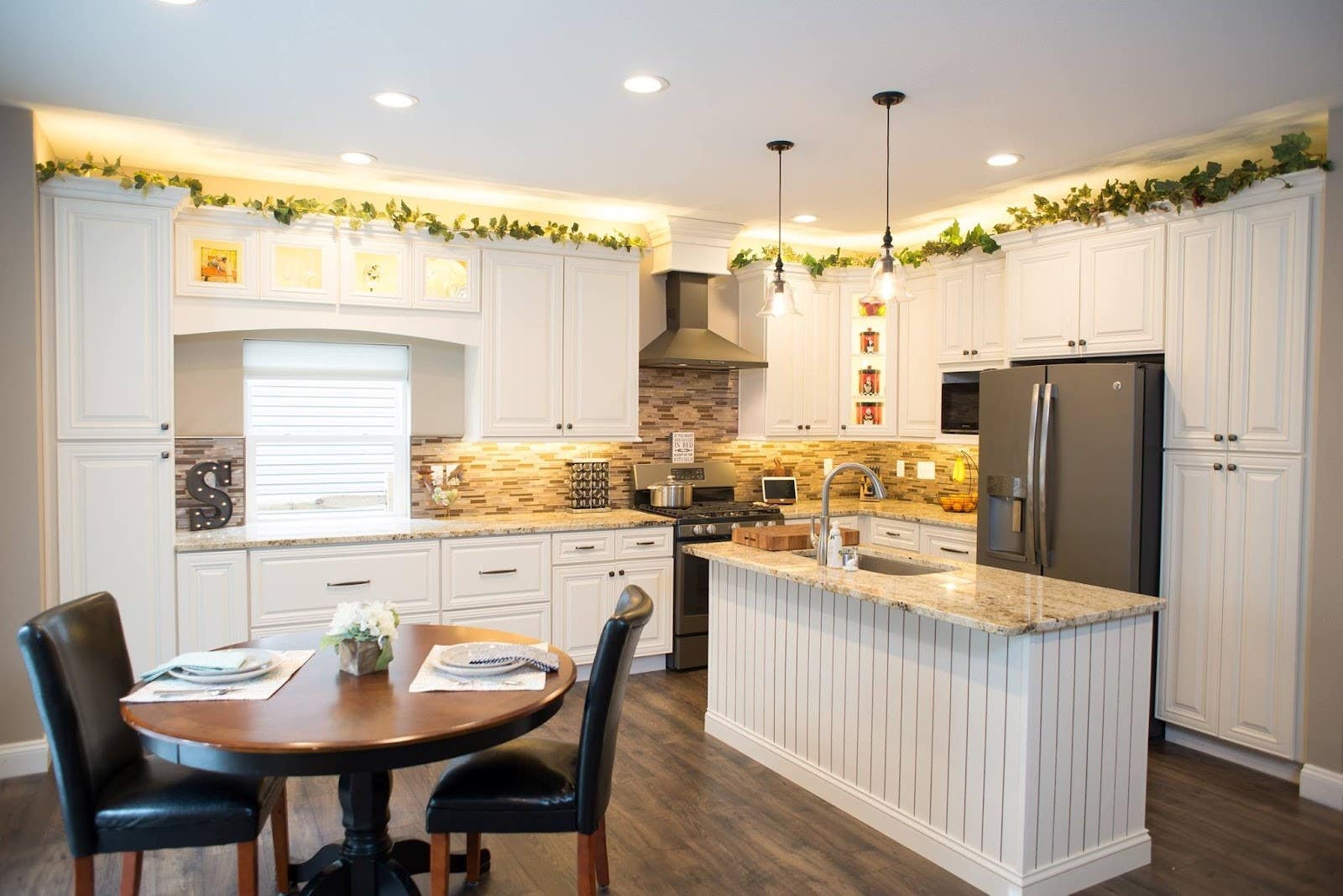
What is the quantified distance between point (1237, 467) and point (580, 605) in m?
3.20

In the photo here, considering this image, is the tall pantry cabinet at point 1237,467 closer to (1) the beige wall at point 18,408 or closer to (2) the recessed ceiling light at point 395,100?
(2) the recessed ceiling light at point 395,100

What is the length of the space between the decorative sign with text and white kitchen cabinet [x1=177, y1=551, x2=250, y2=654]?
102 inches

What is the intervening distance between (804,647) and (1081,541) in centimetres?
148

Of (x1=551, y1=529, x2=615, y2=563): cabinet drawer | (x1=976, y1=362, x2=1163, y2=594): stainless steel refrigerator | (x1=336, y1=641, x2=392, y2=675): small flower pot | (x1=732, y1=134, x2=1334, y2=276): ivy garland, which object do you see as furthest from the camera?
(x1=551, y1=529, x2=615, y2=563): cabinet drawer

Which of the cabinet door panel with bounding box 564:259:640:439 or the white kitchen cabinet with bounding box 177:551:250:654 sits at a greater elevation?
the cabinet door panel with bounding box 564:259:640:439

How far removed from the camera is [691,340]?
5516 millimetres

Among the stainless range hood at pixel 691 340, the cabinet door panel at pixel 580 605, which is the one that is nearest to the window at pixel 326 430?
the cabinet door panel at pixel 580 605

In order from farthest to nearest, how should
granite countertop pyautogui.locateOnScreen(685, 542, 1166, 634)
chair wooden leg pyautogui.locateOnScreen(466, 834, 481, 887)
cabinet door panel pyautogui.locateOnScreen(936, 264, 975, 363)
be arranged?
cabinet door panel pyautogui.locateOnScreen(936, 264, 975, 363) < chair wooden leg pyautogui.locateOnScreen(466, 834, 481, 887) < granite countertop pyautogui.locateOnScreen(685, 542, 1166, 634)

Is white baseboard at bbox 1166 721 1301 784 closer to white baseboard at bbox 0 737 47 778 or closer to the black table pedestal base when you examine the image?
the black table pedestal base

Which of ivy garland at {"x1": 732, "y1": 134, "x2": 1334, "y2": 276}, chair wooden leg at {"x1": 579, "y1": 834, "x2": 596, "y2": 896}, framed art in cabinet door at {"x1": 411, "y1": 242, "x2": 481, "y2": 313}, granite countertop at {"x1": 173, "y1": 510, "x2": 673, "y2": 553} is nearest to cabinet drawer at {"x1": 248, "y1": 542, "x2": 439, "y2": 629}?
granite countertop at {"x1": 173, "y1": 510, "x2": 673, "y2": 553}

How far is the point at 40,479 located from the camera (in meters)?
3.72

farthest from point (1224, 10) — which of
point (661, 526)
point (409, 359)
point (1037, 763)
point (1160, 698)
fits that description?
point (409, 359)

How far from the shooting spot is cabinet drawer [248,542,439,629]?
4.26 metres

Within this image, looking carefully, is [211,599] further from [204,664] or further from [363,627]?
[363,627]
